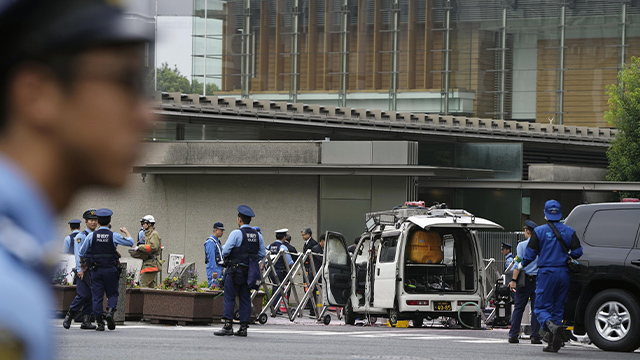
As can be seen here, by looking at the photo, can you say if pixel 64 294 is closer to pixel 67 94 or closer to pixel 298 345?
pixel 298 345

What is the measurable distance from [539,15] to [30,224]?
5474 cm

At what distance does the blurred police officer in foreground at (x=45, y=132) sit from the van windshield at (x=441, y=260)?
18040 mm

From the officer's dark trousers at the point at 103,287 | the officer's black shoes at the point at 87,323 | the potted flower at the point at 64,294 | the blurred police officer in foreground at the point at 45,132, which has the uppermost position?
the blurred police officer in foreground at the point at 45,132

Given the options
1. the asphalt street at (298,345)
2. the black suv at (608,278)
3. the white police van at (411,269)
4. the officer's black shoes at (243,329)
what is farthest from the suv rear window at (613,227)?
the officer's black shoes at (243,329)

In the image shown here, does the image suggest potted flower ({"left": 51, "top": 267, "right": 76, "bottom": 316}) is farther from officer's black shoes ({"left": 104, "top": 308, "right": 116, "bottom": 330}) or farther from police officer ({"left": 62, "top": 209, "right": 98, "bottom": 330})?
officer's black shoes ({"left": 104, "top": 308, "right": 116, "bottom": 330})

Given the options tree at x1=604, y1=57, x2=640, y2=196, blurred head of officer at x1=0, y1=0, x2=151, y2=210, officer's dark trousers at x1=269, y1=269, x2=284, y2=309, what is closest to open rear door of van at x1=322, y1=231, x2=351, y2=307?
officer's dark trousers at x1=269, y1=269, x2=284, y2=309

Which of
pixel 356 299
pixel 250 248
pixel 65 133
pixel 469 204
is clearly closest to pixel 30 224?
pixel 65 133

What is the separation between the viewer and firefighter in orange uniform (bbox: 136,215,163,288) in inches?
748

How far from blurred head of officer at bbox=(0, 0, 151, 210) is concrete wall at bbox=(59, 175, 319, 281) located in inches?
1056

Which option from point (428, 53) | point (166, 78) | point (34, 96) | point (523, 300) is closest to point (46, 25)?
point (34, 96)

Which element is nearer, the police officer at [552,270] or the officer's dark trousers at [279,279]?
the police officer at [552,270]

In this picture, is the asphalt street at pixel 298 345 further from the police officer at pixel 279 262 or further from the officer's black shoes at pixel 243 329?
the police officer at pixel 279 262

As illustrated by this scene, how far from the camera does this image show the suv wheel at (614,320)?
520 inches

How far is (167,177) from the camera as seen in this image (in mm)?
29203
